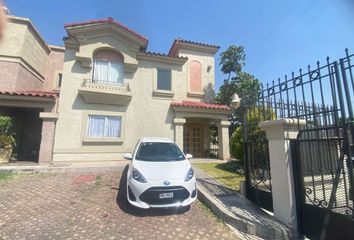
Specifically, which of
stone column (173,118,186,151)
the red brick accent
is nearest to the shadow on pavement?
stone column (173,118,186,151)

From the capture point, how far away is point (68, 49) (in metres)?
12.9

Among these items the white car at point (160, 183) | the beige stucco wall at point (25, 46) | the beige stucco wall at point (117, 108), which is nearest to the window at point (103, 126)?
the beige stucco wall at point (117, 108)

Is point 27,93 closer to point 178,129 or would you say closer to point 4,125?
point 4,125

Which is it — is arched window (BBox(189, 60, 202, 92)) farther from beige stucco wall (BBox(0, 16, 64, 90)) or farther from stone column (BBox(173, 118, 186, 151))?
beige stucco wall (BBox(0, 16, 64, 90))

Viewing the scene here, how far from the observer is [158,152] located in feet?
24.3

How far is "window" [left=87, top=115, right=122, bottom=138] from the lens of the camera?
500 inches

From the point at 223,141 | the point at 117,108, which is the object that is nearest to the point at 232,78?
the point at 223,141

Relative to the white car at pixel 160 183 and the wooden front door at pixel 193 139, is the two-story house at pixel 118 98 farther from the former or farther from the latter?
the white car at pixel 160 183

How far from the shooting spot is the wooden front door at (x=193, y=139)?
15586mm

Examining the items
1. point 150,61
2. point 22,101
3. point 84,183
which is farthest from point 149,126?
point 22,101

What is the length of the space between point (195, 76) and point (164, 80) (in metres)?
2.82

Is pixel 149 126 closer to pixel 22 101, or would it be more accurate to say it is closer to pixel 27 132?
pixel 22 101

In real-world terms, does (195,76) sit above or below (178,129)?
above

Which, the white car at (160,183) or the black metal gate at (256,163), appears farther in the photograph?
the black metal gate at (256,163)
